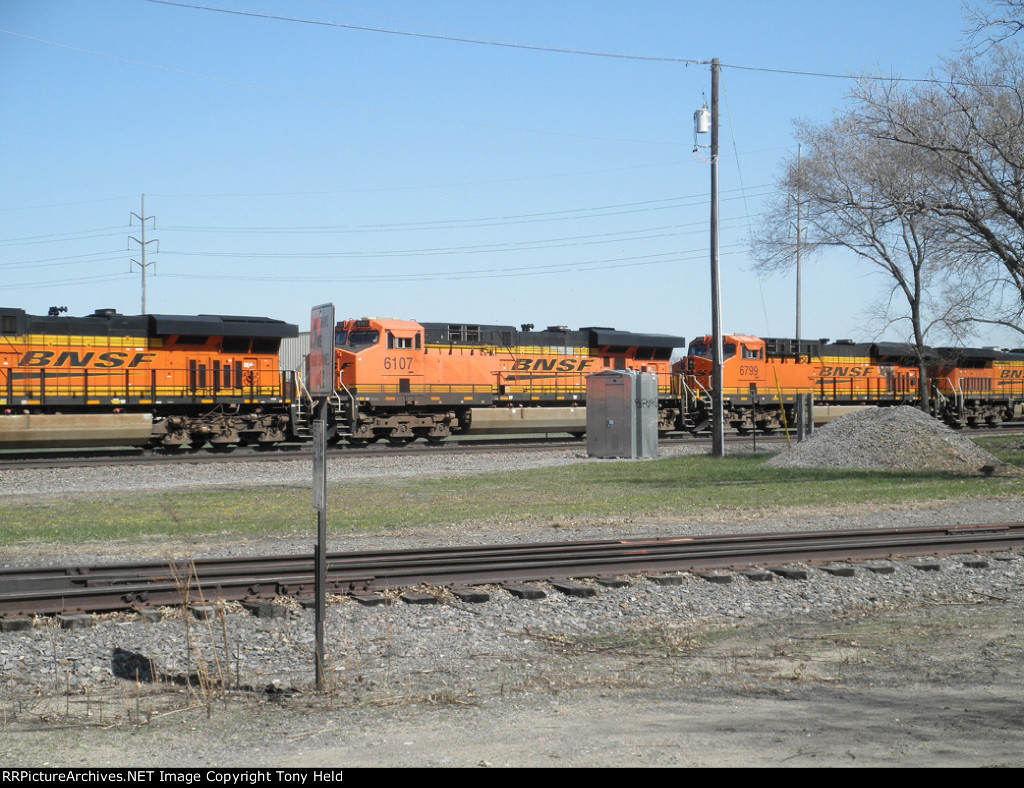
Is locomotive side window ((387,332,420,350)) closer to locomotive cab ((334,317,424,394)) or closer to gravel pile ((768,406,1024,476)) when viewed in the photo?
locomotive cab ((334,317,424,394))

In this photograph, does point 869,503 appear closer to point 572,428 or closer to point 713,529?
point 713,529

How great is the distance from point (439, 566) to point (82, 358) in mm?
18353

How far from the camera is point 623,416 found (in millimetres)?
25453

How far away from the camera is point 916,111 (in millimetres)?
21078

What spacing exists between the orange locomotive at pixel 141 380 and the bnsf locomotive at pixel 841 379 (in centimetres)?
1495

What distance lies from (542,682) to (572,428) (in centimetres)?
2663

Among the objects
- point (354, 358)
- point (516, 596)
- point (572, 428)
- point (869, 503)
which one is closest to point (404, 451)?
point (354, 358)

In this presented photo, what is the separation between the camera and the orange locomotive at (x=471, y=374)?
28.1 meters

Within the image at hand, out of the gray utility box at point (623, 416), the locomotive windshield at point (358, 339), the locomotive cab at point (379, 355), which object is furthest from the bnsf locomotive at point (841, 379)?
the locomotive windshield at point (358, 339)

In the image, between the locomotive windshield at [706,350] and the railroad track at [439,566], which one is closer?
the railroad track at [439,566]

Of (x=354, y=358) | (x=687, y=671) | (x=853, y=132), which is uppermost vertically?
(x=853, y=132)

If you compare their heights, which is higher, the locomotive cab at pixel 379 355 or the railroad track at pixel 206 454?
the locomotive cab at pixel 379 355

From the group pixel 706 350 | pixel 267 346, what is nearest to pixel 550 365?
pixel 706 350

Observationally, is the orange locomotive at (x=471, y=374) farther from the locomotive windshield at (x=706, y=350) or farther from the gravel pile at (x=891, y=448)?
the gravel pile at (x=891, y=448)
